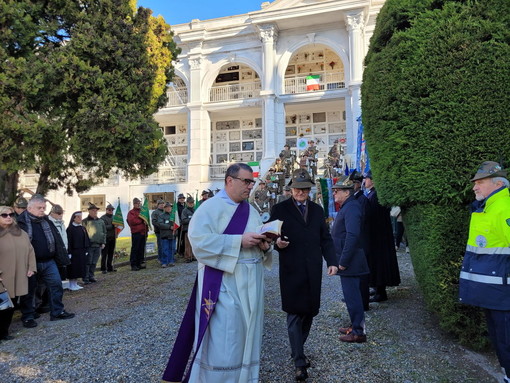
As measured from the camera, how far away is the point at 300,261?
3590mm

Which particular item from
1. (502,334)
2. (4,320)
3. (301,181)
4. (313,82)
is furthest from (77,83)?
(313,82)

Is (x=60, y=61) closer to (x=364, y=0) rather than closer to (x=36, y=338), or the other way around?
(x=36, y=338)

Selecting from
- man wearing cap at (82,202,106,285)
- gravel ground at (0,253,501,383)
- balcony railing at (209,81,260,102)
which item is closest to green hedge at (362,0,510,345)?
gravel ground at (0,253,501,383)

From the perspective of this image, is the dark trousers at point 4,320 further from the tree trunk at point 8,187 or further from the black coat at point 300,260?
the black coat at point 300,260

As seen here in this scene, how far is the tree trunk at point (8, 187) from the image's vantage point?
7.56 meters

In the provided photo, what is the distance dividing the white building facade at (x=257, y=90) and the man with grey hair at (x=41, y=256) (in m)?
17.1

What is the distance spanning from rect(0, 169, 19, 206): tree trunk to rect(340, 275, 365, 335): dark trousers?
7.04m

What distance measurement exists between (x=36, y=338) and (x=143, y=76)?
208 inches

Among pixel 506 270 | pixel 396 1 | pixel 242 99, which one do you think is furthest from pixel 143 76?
pixel 242 99

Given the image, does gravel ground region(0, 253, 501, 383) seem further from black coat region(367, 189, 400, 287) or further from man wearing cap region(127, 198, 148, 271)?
man wearing cap region(127, 198, 148, 271)

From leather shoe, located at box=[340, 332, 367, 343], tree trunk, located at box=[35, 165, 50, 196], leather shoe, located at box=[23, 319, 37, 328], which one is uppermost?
tree trunk, located at box=[35, 165, 50, 196]

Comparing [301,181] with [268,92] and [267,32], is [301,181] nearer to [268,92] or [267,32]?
[268,92]

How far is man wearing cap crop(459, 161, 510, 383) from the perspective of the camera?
9.71ft

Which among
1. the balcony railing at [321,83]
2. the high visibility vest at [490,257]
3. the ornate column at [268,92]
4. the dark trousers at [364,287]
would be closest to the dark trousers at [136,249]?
the dark trousers at [364,287]
